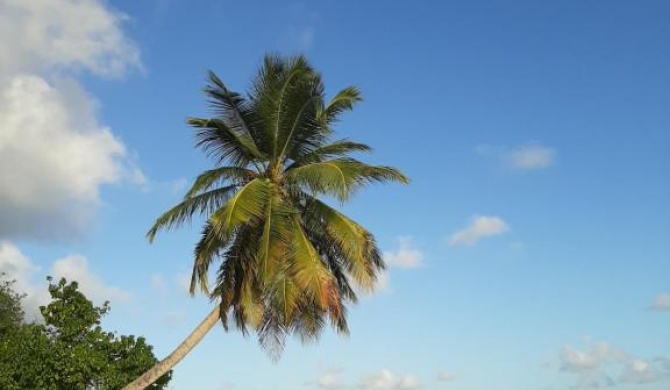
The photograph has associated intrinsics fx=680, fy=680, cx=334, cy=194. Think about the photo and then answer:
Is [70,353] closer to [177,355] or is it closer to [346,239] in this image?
[177,355]

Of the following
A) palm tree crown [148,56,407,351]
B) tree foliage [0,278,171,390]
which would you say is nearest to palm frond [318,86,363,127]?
palm tree crown [148,56,407,351]

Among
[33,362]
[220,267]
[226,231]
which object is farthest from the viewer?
[33,362]

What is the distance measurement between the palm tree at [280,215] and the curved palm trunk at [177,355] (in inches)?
1.0

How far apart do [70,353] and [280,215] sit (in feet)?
24.2

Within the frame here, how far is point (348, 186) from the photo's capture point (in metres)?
17.0

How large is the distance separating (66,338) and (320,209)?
8.51 m

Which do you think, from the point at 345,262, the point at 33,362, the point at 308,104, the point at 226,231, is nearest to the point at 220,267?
the point at 226,231

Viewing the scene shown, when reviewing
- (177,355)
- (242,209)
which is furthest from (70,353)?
(242,209)

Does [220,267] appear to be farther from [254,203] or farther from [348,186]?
[348,186]

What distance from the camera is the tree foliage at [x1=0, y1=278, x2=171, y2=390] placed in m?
18.9

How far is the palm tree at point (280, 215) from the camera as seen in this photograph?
1677 centimetres

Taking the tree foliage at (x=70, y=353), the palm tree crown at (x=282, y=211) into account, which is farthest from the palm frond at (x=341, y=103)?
the tree foliage at (x=70, y=353)

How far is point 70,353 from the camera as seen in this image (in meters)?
19.0

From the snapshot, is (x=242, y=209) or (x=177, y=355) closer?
(x=242, y=209)
